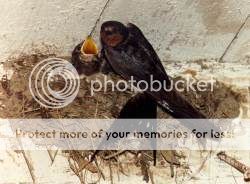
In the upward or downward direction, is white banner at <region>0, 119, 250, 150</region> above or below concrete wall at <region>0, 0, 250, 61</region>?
below

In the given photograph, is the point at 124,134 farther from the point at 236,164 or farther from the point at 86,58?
the point at 236,164

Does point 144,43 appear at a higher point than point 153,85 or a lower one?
higher

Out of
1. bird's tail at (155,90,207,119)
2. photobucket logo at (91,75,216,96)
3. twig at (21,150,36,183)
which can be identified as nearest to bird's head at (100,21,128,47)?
photobucket logo at (91,75,216,96)

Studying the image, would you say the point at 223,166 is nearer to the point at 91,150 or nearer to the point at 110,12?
the point at 91,150

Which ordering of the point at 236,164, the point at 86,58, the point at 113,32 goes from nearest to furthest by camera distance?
the point at 113,32 < the point at 236,164 < the point at 86,58

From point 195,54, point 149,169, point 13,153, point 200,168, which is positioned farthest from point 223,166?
point 13,153

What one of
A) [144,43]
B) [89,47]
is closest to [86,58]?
[89,47]

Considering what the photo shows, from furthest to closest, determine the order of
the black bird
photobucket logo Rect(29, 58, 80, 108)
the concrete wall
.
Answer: photobucket logo Rect(29, 58, 80, 108) < the black bird < the concrete wall

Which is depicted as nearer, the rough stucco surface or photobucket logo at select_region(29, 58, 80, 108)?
the rough stucco surface

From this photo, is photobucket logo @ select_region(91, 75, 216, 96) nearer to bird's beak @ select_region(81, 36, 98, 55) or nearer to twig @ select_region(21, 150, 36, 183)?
bird's beak @ select_region(81, 36, 98, 55)
